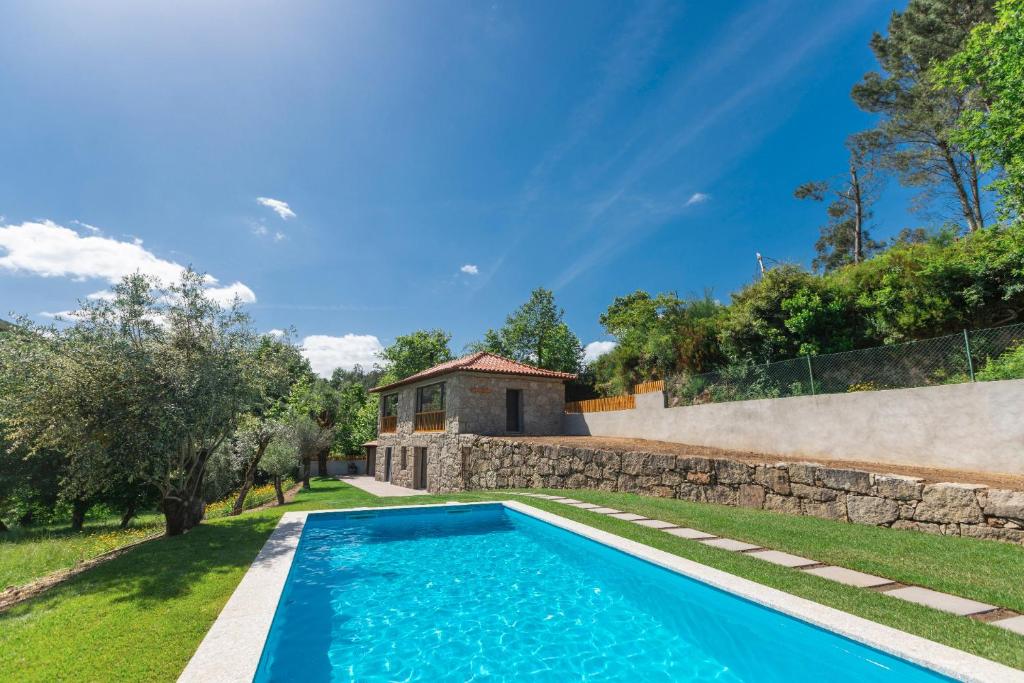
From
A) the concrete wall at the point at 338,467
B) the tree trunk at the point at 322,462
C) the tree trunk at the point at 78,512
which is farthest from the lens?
the concrete wall at the point at 338,467

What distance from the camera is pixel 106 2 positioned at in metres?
8.77

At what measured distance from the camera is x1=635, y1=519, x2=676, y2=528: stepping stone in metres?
7.95

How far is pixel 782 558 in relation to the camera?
5883mm

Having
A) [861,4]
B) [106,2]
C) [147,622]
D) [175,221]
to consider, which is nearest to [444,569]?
[147,622]

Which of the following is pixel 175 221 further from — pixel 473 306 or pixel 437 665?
pixel 473 306

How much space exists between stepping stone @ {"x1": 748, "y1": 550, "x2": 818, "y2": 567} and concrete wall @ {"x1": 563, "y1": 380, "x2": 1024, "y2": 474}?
192 inches

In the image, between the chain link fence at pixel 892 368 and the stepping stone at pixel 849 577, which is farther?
the chain link fence at pixel 892 368

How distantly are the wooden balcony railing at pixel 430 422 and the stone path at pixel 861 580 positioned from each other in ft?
43.5

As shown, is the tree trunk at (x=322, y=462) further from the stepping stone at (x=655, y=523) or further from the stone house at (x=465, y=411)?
the stepping stone at (x=655, y=523)

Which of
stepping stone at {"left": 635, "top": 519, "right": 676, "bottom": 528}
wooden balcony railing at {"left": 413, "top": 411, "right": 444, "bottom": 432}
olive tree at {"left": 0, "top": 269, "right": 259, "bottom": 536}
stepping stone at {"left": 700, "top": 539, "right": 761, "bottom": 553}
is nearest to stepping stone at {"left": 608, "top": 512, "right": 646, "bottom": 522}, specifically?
stepping stone at {"left": 635, "top": 519, "right": 676, "bottom": 528}

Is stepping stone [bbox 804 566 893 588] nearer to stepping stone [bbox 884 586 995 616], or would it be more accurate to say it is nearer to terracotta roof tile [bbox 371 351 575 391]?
stepping stone [bbox 884 586 995 616]

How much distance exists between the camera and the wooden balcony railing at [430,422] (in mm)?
20125

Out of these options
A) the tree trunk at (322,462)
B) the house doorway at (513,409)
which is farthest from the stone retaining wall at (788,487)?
the tree trunk at (322,462)

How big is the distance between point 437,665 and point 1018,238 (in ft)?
51.6
